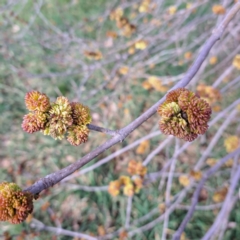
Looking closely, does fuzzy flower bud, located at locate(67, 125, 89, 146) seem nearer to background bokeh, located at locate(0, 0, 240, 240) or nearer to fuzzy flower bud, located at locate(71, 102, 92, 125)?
fuzzy flower bud, located at locate(71, 102, 92, 125)

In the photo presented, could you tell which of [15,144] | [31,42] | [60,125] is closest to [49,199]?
[15,144]

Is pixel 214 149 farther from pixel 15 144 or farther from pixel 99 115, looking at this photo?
pixel 15 144

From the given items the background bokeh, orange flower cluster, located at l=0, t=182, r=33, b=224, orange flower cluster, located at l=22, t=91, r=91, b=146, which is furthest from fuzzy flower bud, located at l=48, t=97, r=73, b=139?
the background bokeh

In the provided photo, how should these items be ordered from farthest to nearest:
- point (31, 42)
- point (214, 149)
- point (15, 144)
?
point (31, 42), point (15, 144), point (214, 149)

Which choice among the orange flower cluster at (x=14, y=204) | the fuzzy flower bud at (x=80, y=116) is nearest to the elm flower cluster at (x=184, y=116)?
the fuzzy flower bud at (x=80, y=116)

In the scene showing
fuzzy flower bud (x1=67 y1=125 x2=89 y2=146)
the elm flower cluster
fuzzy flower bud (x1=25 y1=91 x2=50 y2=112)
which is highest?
fuzzy flower bud (x1=25 y1=91 x2=50 y2=112)

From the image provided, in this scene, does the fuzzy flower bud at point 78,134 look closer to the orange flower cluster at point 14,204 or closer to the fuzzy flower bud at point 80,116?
the fuzzy flower bud at point 80,116

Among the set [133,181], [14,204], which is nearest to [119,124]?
[133,181]
